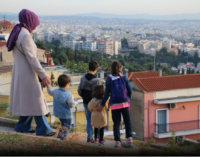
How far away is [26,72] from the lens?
122 inches

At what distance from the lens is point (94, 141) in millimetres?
3555

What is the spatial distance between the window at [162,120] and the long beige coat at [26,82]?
1063cm

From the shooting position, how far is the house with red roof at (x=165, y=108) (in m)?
13.0

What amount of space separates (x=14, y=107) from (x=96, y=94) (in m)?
0.92

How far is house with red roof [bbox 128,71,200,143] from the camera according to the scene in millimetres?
12969

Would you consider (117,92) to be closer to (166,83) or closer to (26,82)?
(26,82)

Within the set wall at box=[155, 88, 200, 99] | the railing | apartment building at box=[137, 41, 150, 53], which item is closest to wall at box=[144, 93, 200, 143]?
the railing

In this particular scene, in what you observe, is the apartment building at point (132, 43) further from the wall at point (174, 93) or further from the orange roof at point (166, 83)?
the wall at point (174, 93)

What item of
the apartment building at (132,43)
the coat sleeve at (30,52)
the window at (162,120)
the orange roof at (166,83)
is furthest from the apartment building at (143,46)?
the coat sleeve at (30,52)

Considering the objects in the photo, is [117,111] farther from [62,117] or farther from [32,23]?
[32,23]

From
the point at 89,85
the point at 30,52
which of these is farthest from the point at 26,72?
the point at 89,85

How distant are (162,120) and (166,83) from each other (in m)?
1.70

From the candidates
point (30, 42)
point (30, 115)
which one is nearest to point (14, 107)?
point (30, 115)

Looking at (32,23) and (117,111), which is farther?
(117,111)
